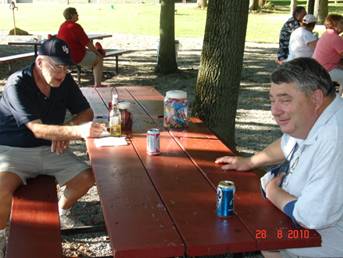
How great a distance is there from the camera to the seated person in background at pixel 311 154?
2.15m

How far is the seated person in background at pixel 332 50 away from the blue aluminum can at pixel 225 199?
5821mm

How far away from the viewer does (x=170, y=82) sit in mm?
9555

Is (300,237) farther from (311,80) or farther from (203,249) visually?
(311,80)

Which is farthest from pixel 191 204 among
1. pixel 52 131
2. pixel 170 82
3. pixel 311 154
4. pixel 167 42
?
pixel 167 42

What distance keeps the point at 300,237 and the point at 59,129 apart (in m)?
1.84

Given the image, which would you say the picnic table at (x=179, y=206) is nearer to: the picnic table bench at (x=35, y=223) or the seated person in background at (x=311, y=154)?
the seated person in background at (x=311, y=154)

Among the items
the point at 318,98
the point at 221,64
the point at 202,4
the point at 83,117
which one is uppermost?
the point at 318,98

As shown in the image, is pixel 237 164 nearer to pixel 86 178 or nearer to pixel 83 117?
pixel 86 178

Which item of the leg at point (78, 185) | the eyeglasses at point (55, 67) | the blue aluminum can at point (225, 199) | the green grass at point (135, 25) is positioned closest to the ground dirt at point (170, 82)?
the leg at point (78, 185)

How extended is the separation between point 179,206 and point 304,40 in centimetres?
655

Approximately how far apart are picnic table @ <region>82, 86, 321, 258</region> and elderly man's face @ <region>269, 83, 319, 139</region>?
383mm

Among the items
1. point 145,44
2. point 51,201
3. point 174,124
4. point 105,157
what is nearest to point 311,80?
point 105,157

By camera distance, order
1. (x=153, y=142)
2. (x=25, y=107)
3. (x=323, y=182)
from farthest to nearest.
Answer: (x=25, y=107) → (x=153, y=142) → (x=323, y=182)

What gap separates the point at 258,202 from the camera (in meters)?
2.47
